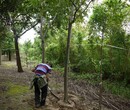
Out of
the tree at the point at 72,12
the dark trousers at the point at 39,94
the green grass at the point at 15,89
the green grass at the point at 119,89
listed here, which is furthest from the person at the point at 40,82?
the green grass at the point at 119,89

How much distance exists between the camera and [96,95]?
7.33 metres

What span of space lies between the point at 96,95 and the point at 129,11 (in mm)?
4100

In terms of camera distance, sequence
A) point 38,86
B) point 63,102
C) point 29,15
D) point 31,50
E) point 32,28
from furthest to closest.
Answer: point 31,50
point 32,28
point 29,15
point 63,102
point 38,86

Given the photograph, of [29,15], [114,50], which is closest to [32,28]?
[29,15]

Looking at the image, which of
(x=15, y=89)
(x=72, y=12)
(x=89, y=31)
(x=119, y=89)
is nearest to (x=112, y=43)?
(x=89, y=31)

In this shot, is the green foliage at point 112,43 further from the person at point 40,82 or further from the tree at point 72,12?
the person at point 40,82

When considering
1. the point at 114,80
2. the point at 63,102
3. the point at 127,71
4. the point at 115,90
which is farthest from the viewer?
the point at 114,80

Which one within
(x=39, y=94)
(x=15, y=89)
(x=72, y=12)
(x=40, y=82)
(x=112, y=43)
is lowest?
(x=15, y=89)

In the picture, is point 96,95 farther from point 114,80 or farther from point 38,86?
point 114,80

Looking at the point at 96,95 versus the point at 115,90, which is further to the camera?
the point at 115,90

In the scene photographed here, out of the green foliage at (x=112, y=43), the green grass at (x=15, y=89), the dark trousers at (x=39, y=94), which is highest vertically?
the green foliage at (x=112, y=43)

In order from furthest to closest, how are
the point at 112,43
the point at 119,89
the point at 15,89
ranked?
1. the point at 112,43
2. the point at 119,89
3. the point at 15,89

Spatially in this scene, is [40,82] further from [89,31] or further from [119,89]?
[89,31]

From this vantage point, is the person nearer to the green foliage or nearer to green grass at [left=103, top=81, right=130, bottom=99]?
green grass at [left=103, top=81, right=130, bottom=99]
